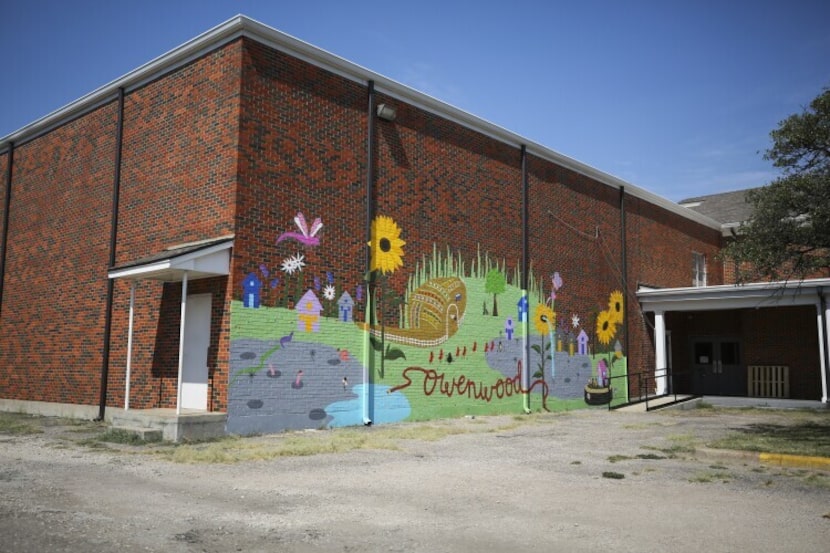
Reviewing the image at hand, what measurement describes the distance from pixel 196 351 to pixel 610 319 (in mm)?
15266

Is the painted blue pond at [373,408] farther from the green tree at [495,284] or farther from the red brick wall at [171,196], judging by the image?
the green tree at [495,284]

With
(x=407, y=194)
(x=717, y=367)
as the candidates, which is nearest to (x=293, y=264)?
(x=407, y=194)

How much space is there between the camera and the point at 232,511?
21.9 feet

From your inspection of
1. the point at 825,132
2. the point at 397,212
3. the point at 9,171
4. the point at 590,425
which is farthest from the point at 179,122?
the point at 825,132

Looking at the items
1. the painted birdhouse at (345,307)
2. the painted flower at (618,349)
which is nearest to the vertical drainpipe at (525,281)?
the painted flower at (618,349)

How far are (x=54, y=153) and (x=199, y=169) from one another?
724cm

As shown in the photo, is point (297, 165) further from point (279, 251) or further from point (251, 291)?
point (251, 291)

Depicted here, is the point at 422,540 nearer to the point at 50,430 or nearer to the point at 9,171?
the point at 50,430

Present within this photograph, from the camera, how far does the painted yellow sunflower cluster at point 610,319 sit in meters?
23.6

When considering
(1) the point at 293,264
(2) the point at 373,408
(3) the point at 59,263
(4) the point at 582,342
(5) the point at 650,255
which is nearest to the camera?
(1) the point at 293,264

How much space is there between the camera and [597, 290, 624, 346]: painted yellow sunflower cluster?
77.3ft

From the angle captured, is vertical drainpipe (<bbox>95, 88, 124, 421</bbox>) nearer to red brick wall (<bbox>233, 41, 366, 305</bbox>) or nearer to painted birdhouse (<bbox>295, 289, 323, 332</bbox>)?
red brick wall (<bbox>233, 41, 366, 305</bbox>)

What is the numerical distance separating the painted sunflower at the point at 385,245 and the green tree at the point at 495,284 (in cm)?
349

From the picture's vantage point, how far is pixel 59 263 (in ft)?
58.1
